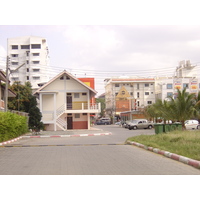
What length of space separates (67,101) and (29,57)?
4785cm

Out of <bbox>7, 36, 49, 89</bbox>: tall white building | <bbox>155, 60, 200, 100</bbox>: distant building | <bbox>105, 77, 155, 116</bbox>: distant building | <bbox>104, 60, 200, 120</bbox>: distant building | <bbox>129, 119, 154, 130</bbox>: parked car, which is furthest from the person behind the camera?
<bbox>7, 36, 49, 89</bbox>: tall white building

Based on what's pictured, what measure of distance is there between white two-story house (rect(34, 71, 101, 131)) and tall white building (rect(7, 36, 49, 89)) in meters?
44.8

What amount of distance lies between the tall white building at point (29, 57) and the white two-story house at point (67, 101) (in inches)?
1764

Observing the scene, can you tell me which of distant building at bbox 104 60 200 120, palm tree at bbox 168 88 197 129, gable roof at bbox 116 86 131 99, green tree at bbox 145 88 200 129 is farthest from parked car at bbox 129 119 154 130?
gable roof at bbox 116 86 131 99

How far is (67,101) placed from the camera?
44875mm

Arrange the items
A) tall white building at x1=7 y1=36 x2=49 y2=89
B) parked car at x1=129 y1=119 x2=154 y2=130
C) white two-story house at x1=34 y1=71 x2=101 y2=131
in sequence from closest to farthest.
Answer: white two-story house at x1=34 y1=71 x2=101 y2=131, parked car at x1=129 y1=119 x2=154 y2=130, tall white building at x1=7 y1=36 x2=49 y2=89

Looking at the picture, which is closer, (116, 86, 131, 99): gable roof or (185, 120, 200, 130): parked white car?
(185, 120, 200, 130): parked white car

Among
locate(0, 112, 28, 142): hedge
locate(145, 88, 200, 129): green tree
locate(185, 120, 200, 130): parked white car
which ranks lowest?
locate(185, 120, 200, 130): parked white car

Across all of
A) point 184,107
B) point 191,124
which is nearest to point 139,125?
point 191,124

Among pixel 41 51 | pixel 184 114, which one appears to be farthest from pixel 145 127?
pixel 41 51

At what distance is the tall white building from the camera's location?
8825 cm

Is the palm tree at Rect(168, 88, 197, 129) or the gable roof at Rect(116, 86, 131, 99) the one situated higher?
the gable roof at Rect(116, 86, 131, 99)

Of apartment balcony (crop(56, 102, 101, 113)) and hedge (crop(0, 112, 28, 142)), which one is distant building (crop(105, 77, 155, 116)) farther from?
hedge (crop(0, 112, 28, 142))
